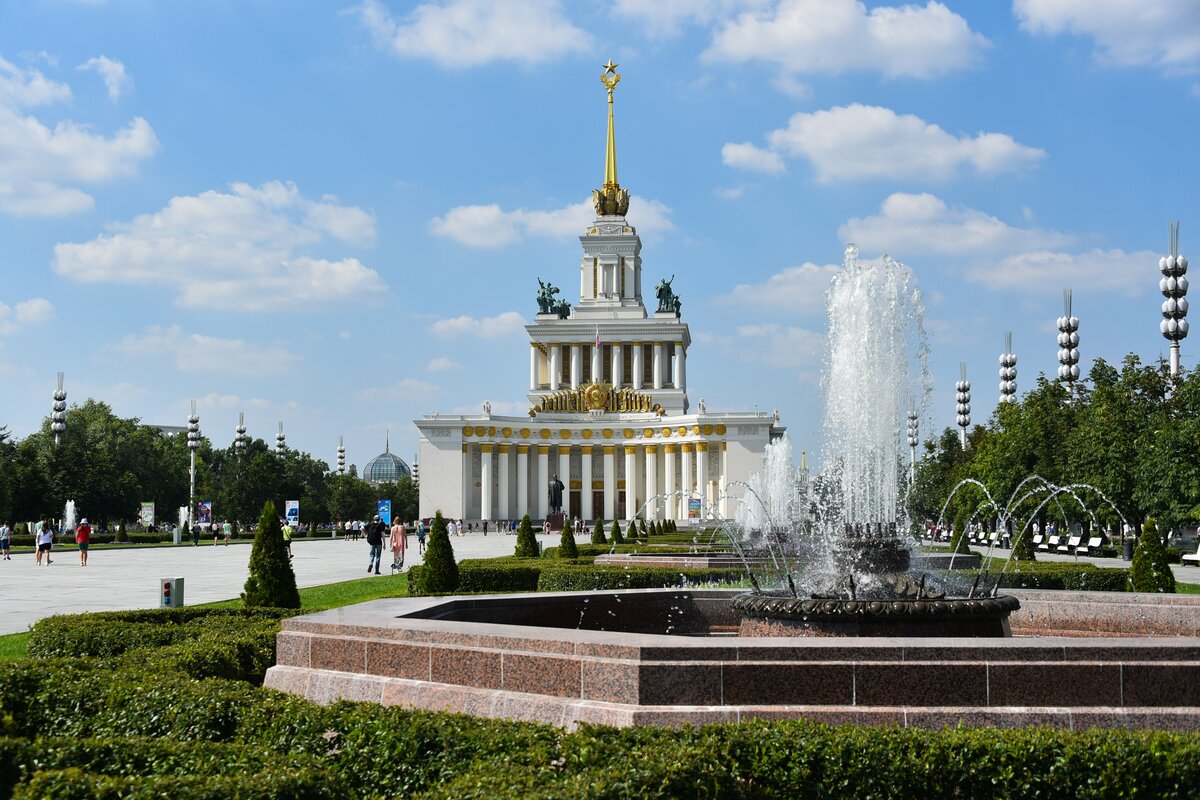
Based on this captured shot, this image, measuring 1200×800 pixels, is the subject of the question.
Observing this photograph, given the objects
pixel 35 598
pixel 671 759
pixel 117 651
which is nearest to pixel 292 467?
pixel 35 598

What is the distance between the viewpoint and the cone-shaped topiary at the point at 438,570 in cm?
1720

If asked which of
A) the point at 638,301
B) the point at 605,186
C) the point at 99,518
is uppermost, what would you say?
the point at 605,186

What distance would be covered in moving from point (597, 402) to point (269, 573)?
7716cm

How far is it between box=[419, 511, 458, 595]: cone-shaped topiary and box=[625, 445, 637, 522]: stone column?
234 ft

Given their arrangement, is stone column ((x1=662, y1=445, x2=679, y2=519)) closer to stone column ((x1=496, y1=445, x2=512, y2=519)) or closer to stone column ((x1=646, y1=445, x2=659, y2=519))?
stone column ((x1=646, y1=445, x2=659, y2=519))

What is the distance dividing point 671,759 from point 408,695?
345 centimetres

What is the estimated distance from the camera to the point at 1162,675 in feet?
24.6

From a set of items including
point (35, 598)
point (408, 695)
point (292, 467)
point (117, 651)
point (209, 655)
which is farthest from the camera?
point (292, 467)

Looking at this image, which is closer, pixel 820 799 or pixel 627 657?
pixel 820 799

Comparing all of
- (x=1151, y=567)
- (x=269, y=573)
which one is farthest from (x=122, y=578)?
(x=1151, y=567)

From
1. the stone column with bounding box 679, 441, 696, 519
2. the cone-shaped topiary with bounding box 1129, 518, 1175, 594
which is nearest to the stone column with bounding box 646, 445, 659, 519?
the stone column with bounding box 679, 441, 696, 519

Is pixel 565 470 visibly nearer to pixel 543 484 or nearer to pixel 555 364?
pixel 543 484

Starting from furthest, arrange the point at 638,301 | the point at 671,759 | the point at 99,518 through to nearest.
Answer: the point at 638,301 < the point at 99,518 < the point at 671,759

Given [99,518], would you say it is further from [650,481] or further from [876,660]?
[876,660]
